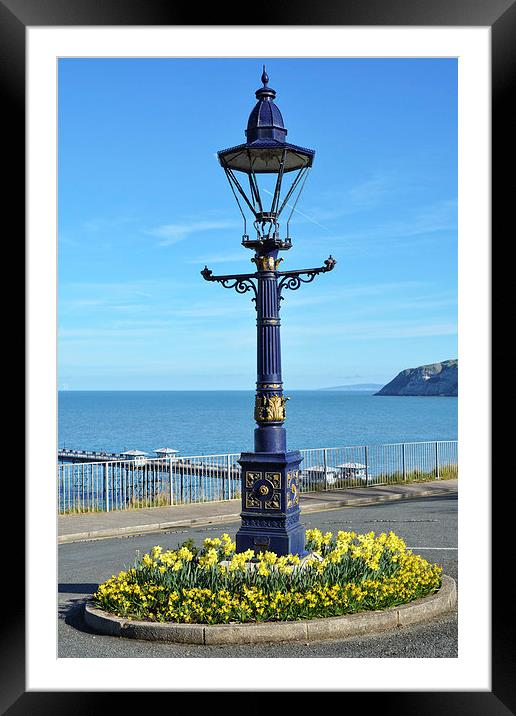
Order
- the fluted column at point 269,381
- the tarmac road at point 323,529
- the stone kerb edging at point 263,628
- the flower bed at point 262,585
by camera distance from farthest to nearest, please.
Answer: the fluted column at point 269,381 → the flower bed at point 262,585 → the stone kerb edging at point 263,628 → the tarmac road at point 323,529

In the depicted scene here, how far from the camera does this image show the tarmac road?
24.2 ft

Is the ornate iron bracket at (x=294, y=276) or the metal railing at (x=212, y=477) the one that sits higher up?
the ornate iron bracket at (x=294, y=276)

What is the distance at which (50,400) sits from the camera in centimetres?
581

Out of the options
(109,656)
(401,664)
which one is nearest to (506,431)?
(401,664)

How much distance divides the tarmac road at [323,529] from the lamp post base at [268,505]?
1623mm

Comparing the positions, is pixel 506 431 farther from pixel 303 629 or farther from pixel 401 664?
pixel 303 629

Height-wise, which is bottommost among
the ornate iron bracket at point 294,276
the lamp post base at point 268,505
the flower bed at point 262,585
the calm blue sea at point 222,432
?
the calm blue sea at point 222,432

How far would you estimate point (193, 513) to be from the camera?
1745cm

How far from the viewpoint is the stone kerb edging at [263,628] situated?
761 cm

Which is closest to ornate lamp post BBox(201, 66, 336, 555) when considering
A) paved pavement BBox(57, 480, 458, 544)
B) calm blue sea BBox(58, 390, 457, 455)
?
paved pavement BBox(57, 480, 458, 544)

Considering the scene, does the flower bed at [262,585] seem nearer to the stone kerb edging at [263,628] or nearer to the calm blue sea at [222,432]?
the stone kerb edging at [263,628]

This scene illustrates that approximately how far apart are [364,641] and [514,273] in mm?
4031
